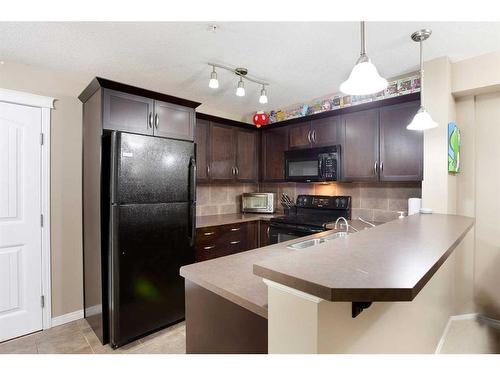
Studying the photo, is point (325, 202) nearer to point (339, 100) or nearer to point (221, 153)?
point (339, 100)

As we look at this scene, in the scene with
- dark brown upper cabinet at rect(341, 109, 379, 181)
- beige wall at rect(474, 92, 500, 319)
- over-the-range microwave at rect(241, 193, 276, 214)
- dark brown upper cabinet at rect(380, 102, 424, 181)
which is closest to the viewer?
beige wall at rect(474, 92, 500, 319)

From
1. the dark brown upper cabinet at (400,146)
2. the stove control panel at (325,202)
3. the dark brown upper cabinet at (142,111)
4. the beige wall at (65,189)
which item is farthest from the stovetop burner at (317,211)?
the beige wall at (65,189)

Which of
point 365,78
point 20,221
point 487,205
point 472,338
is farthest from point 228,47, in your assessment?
point 472,338

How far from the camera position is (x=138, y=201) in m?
2.22

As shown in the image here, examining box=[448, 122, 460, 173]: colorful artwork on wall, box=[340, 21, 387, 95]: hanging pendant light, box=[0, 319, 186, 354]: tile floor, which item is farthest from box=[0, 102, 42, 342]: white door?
box=[448, 122, 460, 173]: colorful artwork on wall

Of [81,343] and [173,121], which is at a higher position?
[173,121]

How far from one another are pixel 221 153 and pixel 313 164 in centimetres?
120

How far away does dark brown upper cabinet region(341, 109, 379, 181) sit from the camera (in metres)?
2.77

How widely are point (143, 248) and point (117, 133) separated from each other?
38.6 inches

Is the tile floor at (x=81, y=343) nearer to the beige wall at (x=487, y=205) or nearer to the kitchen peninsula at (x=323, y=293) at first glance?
the kitchen peninsula at (x=323, y=293)

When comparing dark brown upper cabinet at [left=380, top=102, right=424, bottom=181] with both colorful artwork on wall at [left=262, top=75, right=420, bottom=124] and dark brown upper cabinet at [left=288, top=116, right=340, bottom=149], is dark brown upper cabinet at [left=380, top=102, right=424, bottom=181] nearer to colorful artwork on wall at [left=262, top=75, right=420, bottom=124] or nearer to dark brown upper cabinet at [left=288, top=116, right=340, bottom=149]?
colorful artwork on wall at [left=262, top=75, right=420, bottom=124]

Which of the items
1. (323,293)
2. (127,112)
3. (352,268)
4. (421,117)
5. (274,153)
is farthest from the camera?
(274,153)

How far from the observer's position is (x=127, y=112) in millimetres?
2318

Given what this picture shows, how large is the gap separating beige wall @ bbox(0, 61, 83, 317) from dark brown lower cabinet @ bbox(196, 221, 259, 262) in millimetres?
1209
